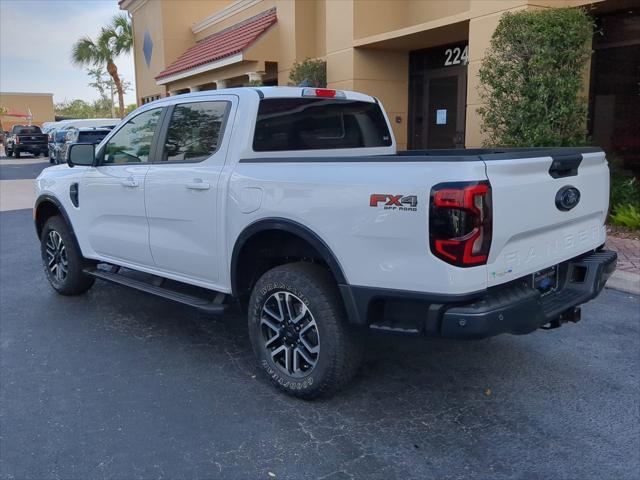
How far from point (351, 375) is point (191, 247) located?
1557mm

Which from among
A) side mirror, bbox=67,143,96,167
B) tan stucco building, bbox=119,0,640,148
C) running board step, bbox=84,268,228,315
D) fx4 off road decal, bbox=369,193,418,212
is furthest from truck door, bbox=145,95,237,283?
tan stucco building, bbox=119,0,640,148

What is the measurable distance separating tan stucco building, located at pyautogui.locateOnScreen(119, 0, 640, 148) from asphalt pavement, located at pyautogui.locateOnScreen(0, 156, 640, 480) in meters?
5.46

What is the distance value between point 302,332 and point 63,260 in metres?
3.41

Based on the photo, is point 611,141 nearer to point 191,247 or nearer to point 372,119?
point 372,119

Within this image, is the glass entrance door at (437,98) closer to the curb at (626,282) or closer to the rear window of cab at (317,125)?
the curb at (626,282)

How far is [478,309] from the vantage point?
2957 millimetres

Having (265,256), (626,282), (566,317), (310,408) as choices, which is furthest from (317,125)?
(626,282)

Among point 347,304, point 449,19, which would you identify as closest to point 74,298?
point 347,304

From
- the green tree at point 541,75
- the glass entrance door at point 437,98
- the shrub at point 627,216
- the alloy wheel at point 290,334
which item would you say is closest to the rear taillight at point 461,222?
the alloy wheel at point 290,334

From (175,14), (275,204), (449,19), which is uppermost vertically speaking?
(175,14)

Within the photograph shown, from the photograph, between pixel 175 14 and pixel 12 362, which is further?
pixel 175 14

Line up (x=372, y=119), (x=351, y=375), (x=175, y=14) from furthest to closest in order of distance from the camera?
(x=175, y=14)
(x=372, y=119)
(x=351, y=375)

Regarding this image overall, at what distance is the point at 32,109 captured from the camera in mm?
71312

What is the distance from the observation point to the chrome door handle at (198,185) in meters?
4.07
